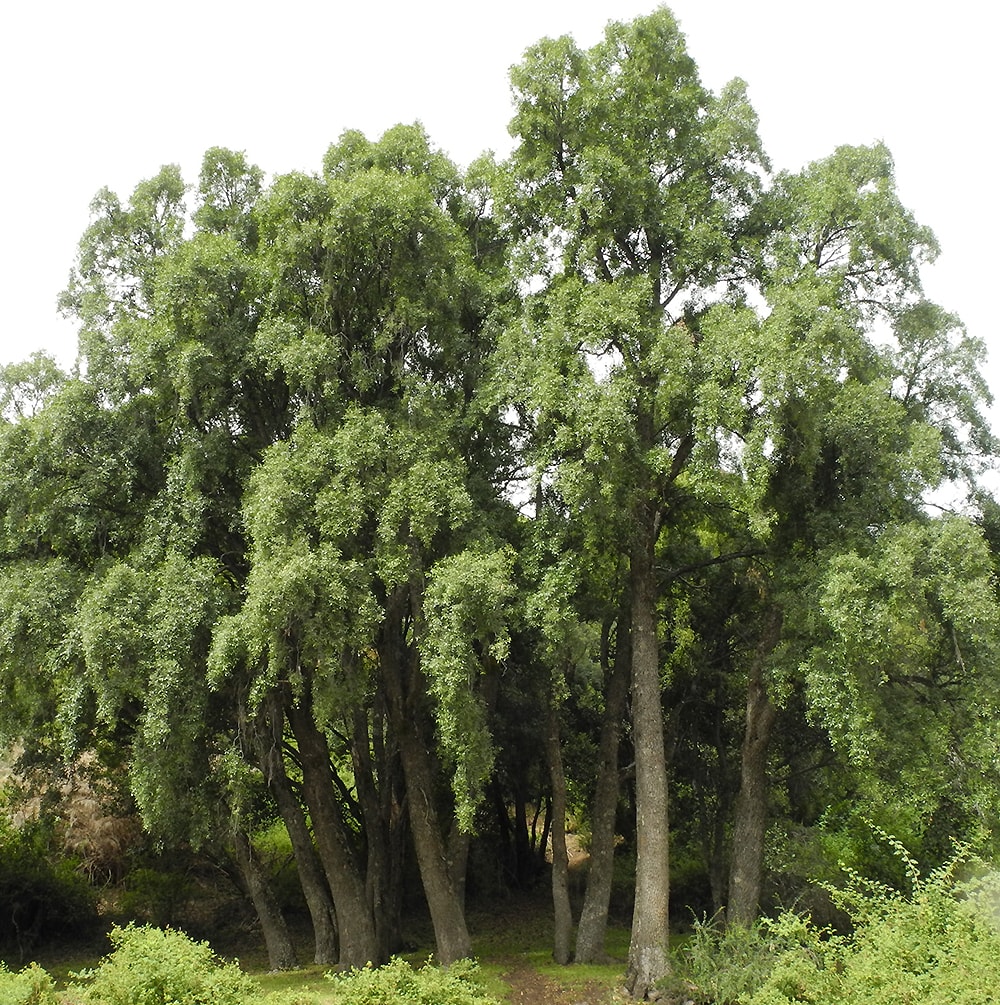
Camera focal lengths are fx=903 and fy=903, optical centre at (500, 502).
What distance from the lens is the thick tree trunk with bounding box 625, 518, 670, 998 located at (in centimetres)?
1141

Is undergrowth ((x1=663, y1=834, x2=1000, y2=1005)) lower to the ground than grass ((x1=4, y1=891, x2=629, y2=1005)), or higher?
higher

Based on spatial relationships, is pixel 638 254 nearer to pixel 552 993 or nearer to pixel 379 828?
pixel 379 828

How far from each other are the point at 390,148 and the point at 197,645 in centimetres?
738

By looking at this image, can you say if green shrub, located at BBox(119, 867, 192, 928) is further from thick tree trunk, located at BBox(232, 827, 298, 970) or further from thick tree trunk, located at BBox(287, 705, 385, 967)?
thick tree trunk, located at BBox(287, 705, 385, 967)

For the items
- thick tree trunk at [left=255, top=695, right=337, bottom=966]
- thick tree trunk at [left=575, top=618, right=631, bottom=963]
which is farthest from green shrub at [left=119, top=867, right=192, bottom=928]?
thick tree trunk at [left=575, top=618, right=631, bottom=963]

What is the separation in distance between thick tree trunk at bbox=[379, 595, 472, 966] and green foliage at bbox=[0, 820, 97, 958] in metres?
7.13

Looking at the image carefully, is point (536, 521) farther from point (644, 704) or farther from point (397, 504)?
point (644, 704)

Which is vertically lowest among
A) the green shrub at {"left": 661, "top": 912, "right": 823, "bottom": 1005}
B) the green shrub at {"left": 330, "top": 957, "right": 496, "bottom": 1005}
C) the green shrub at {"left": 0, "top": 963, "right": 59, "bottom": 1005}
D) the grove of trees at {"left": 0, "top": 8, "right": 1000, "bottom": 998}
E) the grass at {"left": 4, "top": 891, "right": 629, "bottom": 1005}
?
the grass at {"left": 4, "top": 891, "right": 629, "bottom": 1005}

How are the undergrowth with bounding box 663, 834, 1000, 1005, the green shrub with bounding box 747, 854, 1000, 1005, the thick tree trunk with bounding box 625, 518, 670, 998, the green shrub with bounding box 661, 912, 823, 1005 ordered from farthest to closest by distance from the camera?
the thick tree trunk with bounding box 625, 518, 670, 998, the green shrub with bounding box 661, 912, 823, 1005, the undergrowth with bounding box 663, 834, 1000, 1005, the green shrub with bounding box 747, 854, 1000, 1005

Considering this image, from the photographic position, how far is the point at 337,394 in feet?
40.5

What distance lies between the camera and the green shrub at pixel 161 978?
735 centimetres

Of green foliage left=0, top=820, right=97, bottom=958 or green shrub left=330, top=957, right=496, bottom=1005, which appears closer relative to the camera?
green shrub left=330, top=957, right=496, bottom=1005

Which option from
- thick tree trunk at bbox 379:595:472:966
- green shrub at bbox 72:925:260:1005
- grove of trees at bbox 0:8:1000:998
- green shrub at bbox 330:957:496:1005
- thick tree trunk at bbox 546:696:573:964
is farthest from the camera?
thick tree trunk at bbox 546:696:573:964

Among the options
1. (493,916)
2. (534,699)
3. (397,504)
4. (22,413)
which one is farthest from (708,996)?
(22,413)
